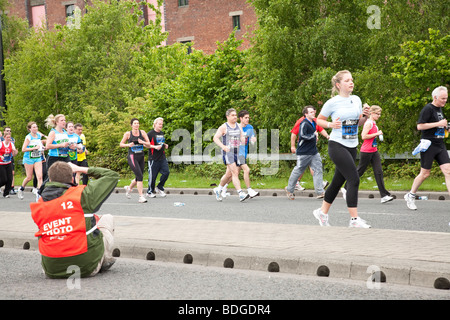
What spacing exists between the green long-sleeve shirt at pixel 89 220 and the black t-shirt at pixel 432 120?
246 inches

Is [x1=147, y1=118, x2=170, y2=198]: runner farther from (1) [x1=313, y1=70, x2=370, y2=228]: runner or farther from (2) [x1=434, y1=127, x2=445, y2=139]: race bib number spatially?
(1) [x1=313, y1=70, x2=370, y2=228]: runner

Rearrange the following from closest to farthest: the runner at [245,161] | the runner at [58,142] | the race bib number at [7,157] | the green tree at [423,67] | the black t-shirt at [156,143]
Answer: the runner at [58,142] < the runner at [245,161] < the black t-shirt at [156,143] < the green tree at [423,67] < the race bib number at [7,157]

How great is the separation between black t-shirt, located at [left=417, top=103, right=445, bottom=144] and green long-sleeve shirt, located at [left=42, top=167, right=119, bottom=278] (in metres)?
6.26

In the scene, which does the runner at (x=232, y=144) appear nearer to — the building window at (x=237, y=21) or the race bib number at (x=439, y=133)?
the race bib number at (x=439, y=133)

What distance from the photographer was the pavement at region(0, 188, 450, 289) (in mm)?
6402

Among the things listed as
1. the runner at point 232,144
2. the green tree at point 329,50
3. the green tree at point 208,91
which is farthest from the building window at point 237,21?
the runner at point 232,144

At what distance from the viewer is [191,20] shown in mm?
45906

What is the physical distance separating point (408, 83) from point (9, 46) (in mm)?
32912

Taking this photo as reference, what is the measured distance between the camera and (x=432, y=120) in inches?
448

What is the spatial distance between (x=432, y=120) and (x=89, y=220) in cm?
669

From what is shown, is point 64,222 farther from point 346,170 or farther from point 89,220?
point 346,170

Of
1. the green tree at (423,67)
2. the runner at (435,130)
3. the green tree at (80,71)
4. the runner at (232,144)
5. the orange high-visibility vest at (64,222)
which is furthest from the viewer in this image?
the green tree at (80,71)

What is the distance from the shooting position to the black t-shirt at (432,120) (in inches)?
447

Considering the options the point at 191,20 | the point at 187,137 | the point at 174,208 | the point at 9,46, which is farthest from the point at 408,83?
the point at 9,46
